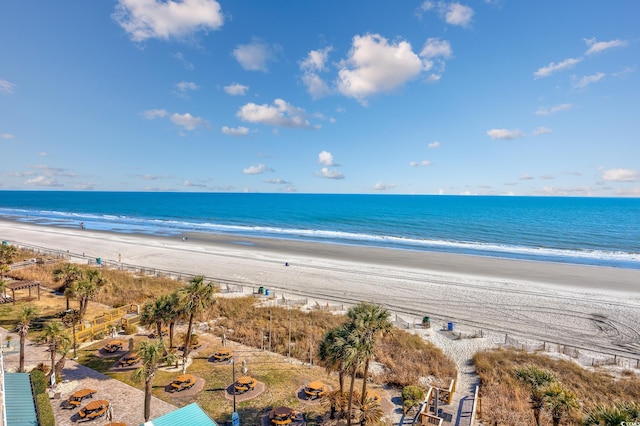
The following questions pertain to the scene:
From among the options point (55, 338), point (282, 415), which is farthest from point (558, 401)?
point (55, 338)

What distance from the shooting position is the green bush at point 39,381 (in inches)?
753

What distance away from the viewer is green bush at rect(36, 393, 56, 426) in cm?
1641

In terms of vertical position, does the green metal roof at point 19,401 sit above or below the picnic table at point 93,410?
above

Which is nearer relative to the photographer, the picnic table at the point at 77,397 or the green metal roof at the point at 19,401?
the green metal roof at the point at 19,401

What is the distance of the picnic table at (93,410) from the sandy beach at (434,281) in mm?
24031

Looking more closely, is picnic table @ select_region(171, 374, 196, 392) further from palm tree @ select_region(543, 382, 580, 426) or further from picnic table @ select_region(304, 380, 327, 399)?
palm tree @ select_region(543, 382, 580, 426)

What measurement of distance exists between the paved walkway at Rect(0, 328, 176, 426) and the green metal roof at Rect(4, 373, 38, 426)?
2.94m

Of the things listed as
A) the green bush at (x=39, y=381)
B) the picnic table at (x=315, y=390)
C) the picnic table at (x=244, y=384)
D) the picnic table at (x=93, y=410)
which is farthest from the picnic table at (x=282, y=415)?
the green bush at (x=39, y=381)

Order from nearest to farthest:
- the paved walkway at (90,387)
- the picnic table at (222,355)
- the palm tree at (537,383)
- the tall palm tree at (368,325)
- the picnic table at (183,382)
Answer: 1. the palm tree at (537,383)
2. the tall palm tree at (368,325)
3. the paved walkway at (90,387)
4. the picnic table at (183,382)
5. the picnic table at (222,355)

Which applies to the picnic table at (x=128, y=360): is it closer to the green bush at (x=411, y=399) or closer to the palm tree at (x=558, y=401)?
the green bush at (x=411, y=399)

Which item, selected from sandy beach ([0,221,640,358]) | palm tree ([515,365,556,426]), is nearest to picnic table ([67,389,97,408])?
sandy beach ([0,221,640,358])

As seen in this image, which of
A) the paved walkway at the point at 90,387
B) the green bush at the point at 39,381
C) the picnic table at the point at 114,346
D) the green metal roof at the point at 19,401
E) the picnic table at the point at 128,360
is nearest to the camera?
the green metal roof at the point at 19,401

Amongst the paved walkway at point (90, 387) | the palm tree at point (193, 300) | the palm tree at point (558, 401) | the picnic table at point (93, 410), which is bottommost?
the paved walkway at point (90, 387)

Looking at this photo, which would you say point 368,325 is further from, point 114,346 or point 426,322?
point 114,346
